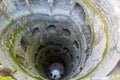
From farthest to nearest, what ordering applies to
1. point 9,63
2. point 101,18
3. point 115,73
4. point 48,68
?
point 48,68 → point 101,18 → point 9,63 → point 115,73

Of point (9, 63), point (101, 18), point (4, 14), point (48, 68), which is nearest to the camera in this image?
point (9, 63)

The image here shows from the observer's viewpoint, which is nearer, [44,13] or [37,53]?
[44,13]

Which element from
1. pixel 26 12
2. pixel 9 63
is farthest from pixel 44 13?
pixel 9 63

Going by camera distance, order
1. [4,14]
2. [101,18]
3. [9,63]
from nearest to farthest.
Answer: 1. [9,63]
2. [101,18]
3. [4,14]

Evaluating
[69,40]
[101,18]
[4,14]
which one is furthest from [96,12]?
[4,14]

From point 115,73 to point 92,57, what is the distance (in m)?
1.32

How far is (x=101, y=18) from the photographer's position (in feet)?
25.8

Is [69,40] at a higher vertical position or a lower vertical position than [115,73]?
higher

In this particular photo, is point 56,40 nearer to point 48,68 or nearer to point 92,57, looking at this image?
point 48,68

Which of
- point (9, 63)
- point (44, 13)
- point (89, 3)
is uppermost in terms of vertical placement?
point (44, 13)

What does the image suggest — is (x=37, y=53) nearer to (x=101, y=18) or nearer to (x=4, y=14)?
(x=4, y=14)

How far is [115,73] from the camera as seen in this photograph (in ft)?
21.8

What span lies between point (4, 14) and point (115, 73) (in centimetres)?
362

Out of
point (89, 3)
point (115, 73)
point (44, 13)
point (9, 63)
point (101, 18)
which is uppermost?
point (44, 13)
